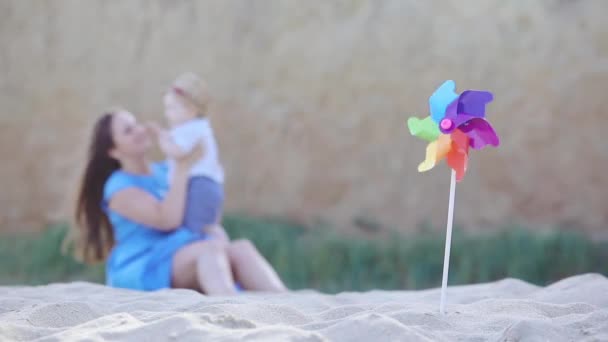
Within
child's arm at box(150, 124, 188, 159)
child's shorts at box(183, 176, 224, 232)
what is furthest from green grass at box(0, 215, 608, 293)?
child's arm at box(150, 124, 188, 159)

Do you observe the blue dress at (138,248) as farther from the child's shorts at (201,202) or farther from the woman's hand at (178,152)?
the woman's hand at (178,152)

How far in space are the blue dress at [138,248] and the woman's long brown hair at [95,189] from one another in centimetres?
6

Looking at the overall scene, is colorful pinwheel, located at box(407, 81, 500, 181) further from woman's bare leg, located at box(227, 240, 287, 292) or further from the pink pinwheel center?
woman's bare leg, located at box(227, 240, 287, 292)

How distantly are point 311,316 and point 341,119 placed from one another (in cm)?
359

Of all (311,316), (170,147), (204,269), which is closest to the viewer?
(311,316)

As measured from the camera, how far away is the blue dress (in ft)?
12.7

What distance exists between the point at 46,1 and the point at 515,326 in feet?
15.8

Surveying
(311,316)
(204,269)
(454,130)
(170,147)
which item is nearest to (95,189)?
(170,147)

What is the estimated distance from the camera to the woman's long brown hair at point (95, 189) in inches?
161

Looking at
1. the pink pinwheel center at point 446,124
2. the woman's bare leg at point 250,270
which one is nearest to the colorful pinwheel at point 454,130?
the pink pinwheel center at point 446,124

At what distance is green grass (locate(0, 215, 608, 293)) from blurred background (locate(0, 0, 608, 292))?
0.5 inches

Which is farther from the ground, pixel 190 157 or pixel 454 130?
pixel 190 157

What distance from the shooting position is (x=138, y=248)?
3941mm

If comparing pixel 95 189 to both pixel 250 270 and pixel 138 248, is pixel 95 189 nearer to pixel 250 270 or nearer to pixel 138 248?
pixel 138 248
